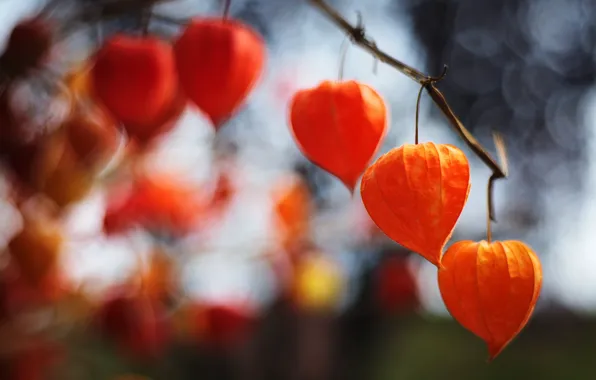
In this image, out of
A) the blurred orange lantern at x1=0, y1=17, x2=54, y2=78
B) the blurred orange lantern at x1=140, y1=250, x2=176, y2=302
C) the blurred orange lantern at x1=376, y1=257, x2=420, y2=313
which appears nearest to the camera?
the blurred orange lantern at x1=0, y1=17, x2=54, y2=78

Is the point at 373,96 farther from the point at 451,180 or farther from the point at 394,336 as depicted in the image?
the point at 394,336

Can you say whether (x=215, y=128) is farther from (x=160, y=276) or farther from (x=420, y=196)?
(x=160, y=276)

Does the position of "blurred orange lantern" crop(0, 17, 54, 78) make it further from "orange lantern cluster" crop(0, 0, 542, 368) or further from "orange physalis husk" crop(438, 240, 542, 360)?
"orange physalis husk" crop(438, 240, 542, 360)

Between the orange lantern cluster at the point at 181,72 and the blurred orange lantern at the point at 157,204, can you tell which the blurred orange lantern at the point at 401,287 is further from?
the orange lantern cluster at the point at 181,72

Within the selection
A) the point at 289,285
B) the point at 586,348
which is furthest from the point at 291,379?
the point at 586,348

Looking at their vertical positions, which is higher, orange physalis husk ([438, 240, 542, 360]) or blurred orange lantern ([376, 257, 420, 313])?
orange physalis husk ([438, 240, 542, 360])

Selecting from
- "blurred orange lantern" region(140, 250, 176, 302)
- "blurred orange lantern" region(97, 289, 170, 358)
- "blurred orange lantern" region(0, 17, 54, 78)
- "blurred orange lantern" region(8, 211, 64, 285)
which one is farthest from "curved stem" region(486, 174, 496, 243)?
"blurred orange lantern" region(140, 250, 176, 302)

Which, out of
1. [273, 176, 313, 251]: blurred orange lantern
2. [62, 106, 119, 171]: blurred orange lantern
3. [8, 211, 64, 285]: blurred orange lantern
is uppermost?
[62, 106, 119, 171]: blurred orange lantern

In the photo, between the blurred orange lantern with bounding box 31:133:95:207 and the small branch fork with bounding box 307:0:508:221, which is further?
the blurred orange lantern with bounding box 31:133:95:207
